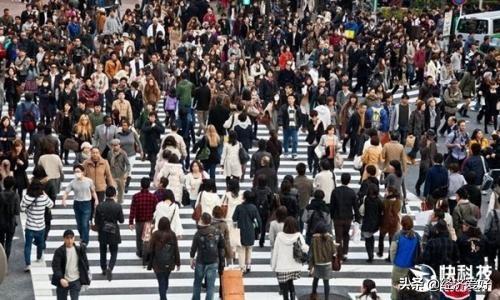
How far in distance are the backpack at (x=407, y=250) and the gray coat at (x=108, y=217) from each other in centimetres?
395

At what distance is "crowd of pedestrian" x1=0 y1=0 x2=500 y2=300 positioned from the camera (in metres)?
16.6

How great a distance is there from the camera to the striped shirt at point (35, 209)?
17.7 metres

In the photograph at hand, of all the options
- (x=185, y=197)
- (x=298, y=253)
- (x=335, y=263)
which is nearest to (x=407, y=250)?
(x=335, y=263)

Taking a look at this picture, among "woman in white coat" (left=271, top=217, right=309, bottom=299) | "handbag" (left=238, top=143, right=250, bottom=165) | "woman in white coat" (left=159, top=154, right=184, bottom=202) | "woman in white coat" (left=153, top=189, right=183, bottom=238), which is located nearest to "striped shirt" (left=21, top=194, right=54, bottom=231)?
"woman in white coat" (left=153, top=189, right=183, bottom=238)

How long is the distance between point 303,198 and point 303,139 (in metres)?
8.44

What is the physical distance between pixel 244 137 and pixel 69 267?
7.80 m

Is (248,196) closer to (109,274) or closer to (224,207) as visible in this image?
(224,207)

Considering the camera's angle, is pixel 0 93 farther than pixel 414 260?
Yes

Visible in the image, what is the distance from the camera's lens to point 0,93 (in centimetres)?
2645

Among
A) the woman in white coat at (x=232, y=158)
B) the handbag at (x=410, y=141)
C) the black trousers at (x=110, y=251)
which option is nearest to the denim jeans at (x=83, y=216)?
the black trousers at (x=110, y=251)

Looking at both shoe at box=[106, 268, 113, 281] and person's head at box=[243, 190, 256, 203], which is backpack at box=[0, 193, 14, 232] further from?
Result: person's head at box=[243, 190, 256, 203]

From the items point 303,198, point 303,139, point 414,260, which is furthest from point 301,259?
point 303,139

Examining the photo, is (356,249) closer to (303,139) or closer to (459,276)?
(459,276)

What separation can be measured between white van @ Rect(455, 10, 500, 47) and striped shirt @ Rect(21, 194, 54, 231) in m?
23.6
